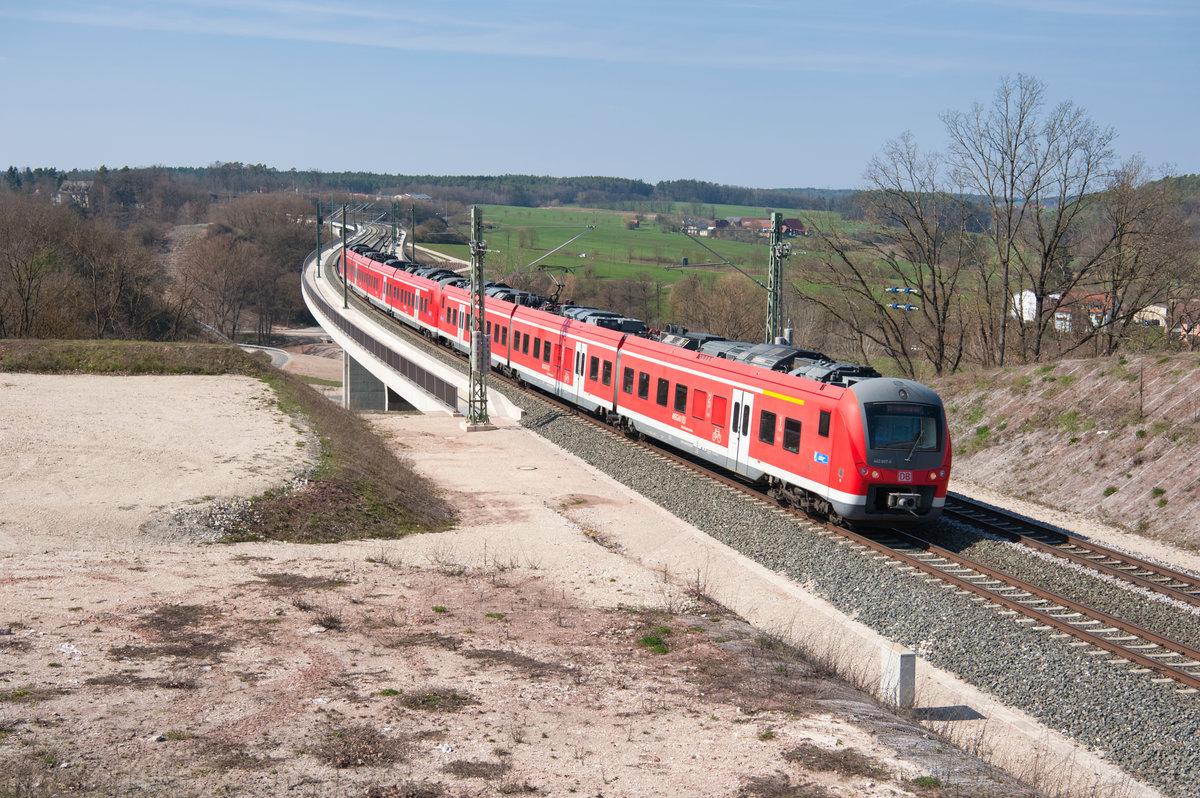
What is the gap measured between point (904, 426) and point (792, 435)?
2478 mm

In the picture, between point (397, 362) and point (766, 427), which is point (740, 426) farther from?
point (397, 362)

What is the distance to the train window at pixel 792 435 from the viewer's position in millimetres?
19766

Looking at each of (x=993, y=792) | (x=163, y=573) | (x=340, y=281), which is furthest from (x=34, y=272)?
(x=993, y=792)

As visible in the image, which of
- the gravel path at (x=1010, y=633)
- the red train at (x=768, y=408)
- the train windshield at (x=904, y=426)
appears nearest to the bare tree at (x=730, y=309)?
the red train at (x=768, y=408)

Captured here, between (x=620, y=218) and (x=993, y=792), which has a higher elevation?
(x=620, y=218)

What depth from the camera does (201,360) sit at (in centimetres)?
4019

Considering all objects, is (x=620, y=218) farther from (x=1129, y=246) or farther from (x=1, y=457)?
(x=1, y=457)

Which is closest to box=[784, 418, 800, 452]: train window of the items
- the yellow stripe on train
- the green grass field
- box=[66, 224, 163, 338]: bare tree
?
the yellow stripe on train

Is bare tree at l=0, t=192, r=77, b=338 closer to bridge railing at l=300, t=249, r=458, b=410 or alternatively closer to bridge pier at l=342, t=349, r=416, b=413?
bridge railing at l=300, t=249, r=458, b=410

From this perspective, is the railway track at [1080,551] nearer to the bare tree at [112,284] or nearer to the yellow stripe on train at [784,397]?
the yellow stripe on train at [784,397]

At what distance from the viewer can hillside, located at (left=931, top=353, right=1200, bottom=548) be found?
21.4m

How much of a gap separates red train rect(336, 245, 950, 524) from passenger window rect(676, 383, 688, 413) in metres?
0.03

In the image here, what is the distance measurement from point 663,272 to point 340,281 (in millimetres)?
33929

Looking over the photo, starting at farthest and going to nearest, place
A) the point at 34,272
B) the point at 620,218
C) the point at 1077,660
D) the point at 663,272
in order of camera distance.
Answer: the point at 620,218 < the point at 663,272 < the point at 34,272 < the point at 1077,660
